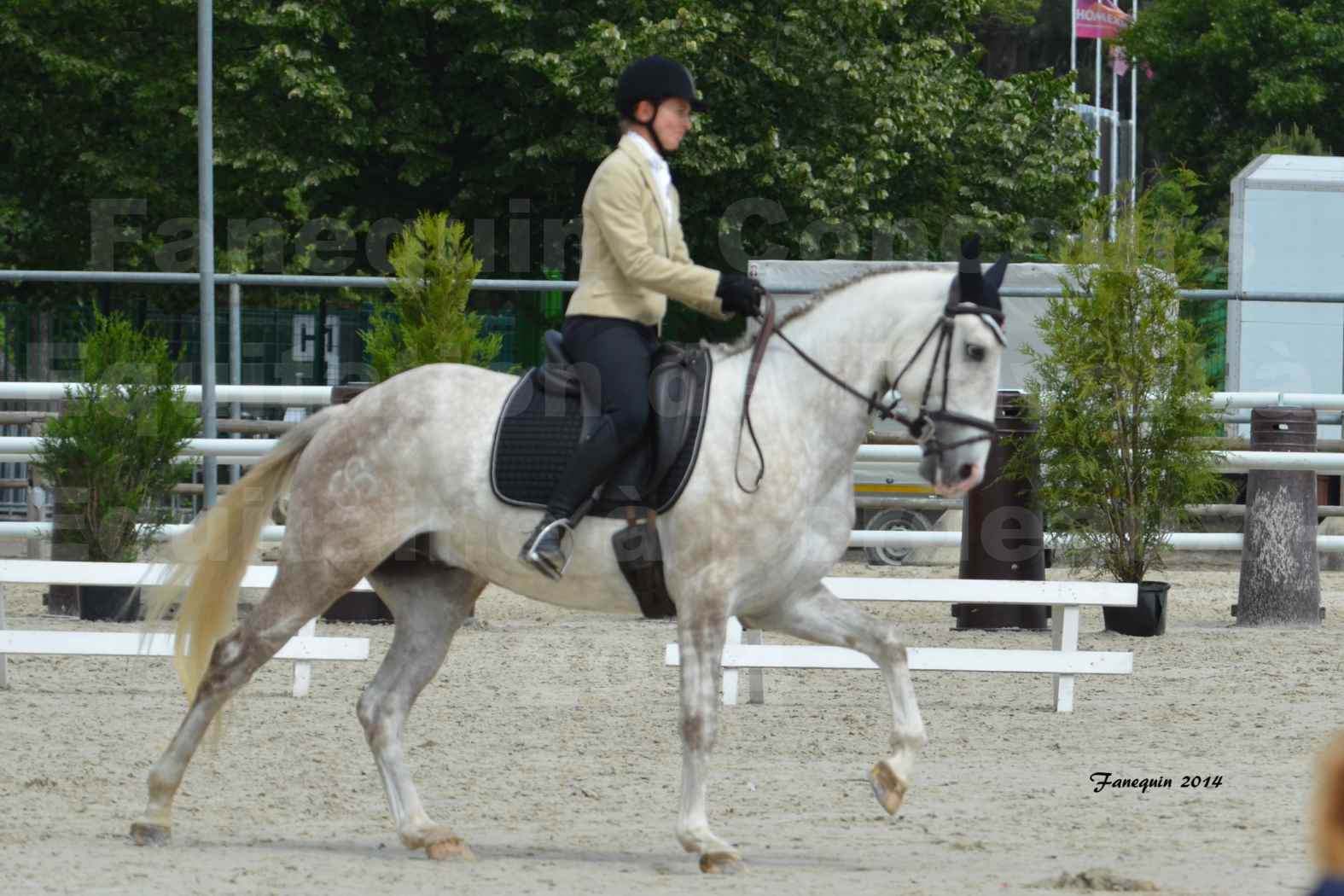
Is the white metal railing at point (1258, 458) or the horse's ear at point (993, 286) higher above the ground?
the horse's ear at point (993, 286)

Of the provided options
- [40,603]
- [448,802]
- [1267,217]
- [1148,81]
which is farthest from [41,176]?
[1148,81]

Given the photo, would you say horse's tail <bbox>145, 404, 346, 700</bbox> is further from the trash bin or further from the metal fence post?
the metal fence post

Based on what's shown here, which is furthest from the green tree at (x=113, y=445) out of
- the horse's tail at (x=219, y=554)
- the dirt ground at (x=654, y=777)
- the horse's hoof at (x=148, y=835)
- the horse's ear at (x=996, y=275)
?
the horse's ear at (x=996, y=275)

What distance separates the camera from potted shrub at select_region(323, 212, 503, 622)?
1208 cm

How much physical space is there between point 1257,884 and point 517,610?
8.45 m

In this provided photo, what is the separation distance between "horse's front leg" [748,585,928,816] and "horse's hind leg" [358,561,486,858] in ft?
3.42

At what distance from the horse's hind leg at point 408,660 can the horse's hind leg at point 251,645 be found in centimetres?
24

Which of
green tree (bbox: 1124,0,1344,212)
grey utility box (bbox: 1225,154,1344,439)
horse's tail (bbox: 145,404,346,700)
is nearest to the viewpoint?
horse's tail (bbox: 145,404,346,700)

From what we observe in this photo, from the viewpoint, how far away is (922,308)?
19.8ft

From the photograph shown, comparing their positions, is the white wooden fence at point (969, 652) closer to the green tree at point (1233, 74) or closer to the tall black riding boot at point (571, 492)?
the tall black riding boot at point (571, 492)

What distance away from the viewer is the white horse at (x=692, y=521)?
5.94m

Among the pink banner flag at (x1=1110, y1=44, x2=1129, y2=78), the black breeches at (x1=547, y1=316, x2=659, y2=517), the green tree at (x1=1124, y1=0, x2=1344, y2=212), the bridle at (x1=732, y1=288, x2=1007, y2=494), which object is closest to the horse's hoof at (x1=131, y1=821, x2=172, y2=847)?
the black breeches at (x1=547, y1=316, x2=659, y2=517)

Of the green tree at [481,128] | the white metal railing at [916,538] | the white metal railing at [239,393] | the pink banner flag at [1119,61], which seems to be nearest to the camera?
the white metal railing at [916,538]

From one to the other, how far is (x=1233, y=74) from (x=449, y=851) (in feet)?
128
